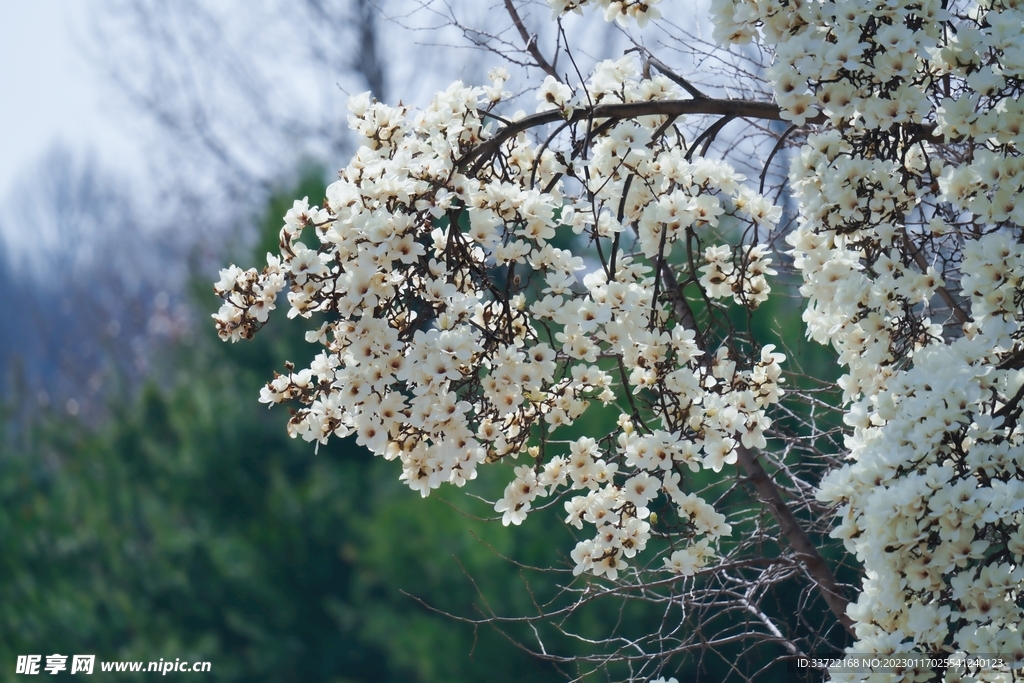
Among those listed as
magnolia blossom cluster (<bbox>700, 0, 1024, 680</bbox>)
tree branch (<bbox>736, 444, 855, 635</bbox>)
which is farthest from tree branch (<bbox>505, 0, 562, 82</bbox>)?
tree branch (<bbox>736, 444, 855, 635</bbox>)

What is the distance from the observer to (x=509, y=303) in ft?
6.22

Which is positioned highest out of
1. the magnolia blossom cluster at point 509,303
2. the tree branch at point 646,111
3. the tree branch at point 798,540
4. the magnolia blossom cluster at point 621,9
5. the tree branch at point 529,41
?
the tree branch at point 529,41

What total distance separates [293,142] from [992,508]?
29.9ft

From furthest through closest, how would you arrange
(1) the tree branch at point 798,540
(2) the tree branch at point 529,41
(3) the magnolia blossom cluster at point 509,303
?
(2) the tree branch at point 529,41
(1) the tree branch at point 798,540
(3) the magnolia blossom cluster at point 509,303

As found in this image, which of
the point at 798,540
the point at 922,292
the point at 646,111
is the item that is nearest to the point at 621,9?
the point at 646,111

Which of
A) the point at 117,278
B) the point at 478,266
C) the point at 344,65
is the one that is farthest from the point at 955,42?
the point at 117,278

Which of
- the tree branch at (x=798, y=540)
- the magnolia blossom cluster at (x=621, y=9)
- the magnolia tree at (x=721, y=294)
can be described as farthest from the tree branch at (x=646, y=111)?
the tree branch at (x=798, y=540)

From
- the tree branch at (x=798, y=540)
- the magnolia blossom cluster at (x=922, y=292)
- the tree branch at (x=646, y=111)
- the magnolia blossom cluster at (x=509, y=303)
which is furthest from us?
the tree branch at (x=798, y=540)

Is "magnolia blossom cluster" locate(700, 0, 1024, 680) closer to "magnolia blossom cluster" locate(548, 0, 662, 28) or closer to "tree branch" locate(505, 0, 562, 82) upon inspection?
"magnolia blossom cluster" locate(548, 0, 662, 28)

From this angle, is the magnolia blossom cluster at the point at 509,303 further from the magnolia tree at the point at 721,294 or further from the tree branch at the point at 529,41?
the tree branch at the point at 529,41

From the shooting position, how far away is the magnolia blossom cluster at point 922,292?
4.81ft

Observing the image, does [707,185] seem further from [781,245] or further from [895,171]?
[781,245]

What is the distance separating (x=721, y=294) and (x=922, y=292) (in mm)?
433

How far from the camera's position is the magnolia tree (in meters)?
1.52
